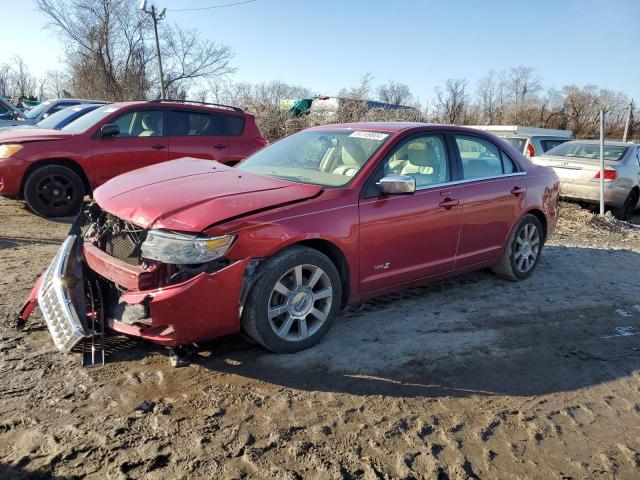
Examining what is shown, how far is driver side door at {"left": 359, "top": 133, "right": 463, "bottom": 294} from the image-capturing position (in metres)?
3.96

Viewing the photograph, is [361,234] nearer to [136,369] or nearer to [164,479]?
[136,369]

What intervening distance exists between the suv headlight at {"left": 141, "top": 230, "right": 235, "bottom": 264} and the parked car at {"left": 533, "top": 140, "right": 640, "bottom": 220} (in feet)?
30.5

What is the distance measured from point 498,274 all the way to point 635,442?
111 inches

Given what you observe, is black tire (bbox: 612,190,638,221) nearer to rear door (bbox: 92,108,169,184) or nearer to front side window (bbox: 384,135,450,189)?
front side window (bbox: 384,135,450,189)

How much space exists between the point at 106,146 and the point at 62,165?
2.22 ft

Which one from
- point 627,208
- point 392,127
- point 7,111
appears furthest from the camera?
point 7,111

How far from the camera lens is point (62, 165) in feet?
24.5

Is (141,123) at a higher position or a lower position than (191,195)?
higher

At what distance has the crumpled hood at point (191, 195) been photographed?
127 inches

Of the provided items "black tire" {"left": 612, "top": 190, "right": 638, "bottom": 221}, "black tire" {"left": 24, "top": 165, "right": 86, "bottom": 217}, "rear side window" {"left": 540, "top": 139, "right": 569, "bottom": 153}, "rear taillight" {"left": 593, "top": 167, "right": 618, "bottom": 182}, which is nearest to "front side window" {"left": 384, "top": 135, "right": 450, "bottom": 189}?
"black tire" {"left": 24, "top": 165, "right": 86, "bottom": 217}

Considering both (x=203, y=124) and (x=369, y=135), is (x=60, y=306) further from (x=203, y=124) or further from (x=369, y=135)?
(x=203, y=124)

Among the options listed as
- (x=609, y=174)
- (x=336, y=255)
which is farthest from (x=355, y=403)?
(x=609, y=174)

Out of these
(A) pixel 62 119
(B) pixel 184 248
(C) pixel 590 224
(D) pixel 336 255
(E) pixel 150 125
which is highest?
(A) pixel 62 119

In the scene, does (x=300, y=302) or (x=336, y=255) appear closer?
(x=300, y=302)
